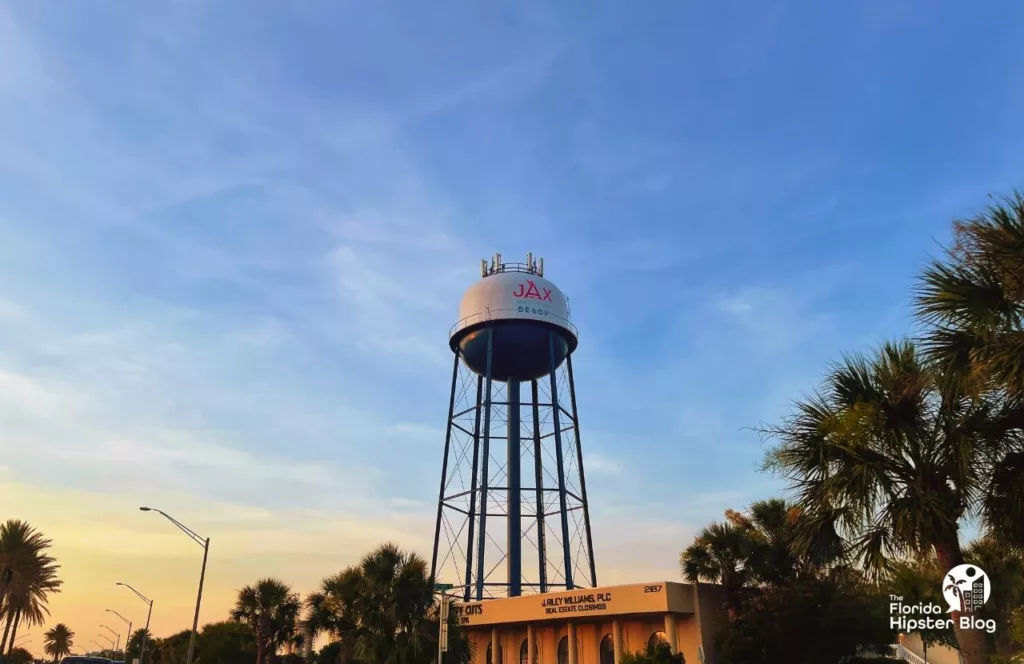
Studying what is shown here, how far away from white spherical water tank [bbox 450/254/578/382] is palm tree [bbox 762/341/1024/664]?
34356 mm

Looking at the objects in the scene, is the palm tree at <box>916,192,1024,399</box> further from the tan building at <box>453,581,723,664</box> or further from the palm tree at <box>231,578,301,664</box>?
the palm tree at <box>231,578,301,664</box>

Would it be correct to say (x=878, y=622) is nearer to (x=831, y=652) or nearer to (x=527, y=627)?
(x=831, y=652)

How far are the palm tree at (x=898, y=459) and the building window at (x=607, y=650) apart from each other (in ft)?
88.3

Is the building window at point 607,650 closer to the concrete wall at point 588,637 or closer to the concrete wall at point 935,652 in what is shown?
the concrete wall at point 588,637

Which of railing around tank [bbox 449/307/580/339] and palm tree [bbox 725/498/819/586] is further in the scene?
railing around tank [bbox 449/307/580/339]

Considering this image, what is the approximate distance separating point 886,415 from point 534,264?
41.6 m

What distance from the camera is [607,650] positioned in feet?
124

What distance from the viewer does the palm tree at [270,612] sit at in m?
36.3

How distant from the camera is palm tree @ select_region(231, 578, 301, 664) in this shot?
36281 millimetres

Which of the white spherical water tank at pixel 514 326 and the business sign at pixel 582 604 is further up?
the white spherical water tank at pixel 514 326

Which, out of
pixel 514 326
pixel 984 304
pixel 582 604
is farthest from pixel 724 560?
pixel 984 304

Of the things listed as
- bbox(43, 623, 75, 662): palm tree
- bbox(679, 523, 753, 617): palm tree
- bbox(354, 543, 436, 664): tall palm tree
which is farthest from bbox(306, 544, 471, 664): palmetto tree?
bbox(43, 623, 75, 662): palm tree

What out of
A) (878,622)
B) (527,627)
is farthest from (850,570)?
(527,627)

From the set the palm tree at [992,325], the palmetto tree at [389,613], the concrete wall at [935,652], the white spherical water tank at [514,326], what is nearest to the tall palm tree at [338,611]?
the palmetto tree at [389,613]
